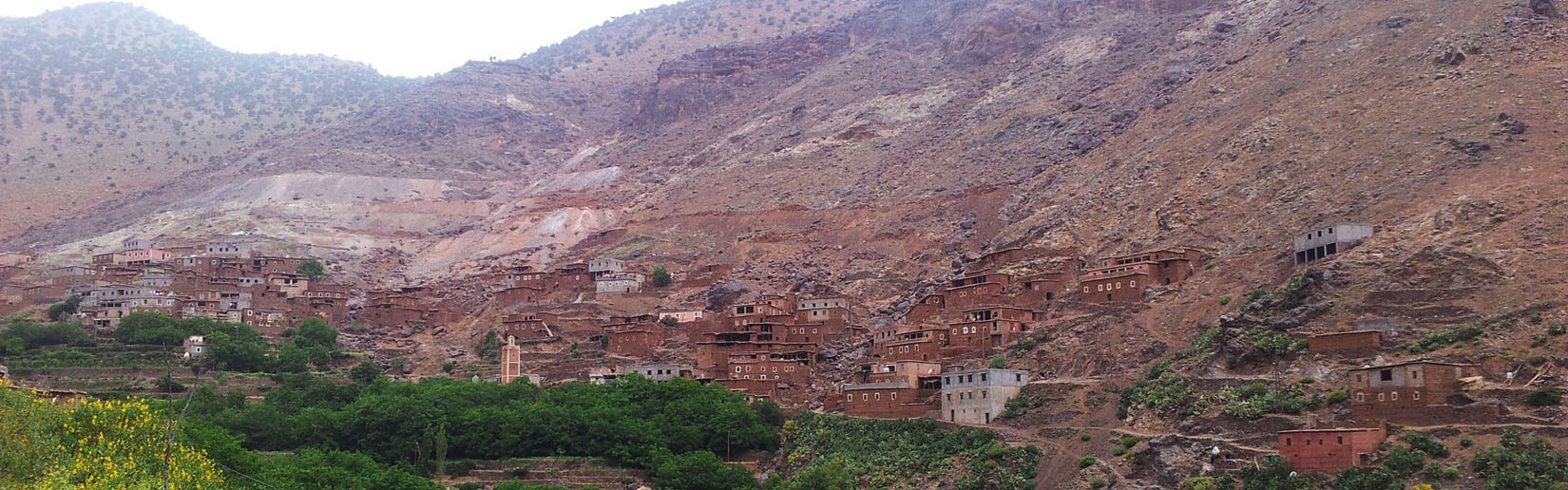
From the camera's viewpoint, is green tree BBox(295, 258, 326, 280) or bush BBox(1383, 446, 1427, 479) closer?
bush BBox(1383, 446, 1427, 479)

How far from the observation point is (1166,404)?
50031mm

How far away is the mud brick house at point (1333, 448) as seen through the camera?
43094mm

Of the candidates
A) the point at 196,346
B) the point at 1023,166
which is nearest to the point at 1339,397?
the point at 1023,166

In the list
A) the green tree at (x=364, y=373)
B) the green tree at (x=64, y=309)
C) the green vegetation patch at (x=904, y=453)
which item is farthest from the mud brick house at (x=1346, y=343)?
the green tree at (x=64, y=309)

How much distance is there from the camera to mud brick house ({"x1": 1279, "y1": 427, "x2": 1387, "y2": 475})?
43.1m

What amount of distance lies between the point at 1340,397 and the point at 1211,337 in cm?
743

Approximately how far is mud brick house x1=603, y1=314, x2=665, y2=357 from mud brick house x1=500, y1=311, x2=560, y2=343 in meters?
3.78

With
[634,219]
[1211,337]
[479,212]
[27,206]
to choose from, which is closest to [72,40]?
[27,206]

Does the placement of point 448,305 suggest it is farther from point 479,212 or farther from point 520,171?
point 520,171

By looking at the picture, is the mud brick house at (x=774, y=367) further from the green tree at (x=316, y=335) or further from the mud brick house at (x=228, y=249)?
the mud brick house at (x=228, y=249)

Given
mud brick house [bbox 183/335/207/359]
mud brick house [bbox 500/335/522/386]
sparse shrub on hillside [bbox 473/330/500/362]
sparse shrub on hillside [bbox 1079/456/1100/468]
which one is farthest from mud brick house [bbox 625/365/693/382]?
sparse shrub on hillside [bbox 1079/456/1100/468]

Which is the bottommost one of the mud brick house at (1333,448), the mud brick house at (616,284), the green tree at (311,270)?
the mud brick house at (1333,448)

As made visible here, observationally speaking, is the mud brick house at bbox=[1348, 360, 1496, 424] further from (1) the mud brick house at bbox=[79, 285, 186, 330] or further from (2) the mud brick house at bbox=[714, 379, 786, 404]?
(1) the mud brick house at bbox=[79, 285, 186, 330]

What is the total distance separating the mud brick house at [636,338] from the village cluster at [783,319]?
73mm
